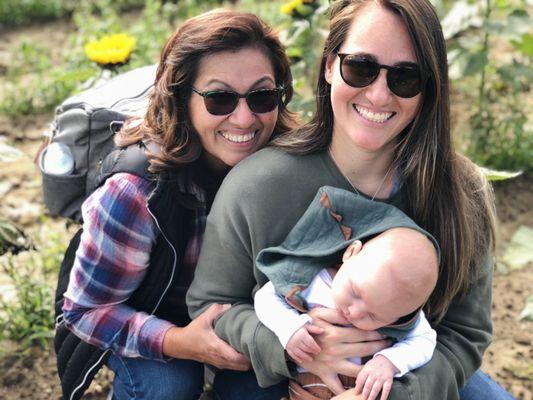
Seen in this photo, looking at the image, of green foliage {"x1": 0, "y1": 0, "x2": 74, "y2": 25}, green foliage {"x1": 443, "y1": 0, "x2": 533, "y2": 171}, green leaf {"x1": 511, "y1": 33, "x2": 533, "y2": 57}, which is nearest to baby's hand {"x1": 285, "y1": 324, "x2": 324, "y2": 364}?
green foliage {"x1": 443, "y1": 0, "x2": 533, "y2": 171}

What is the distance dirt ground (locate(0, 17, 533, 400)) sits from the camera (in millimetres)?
3162

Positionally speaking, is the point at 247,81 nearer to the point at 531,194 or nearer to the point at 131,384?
the point at 131,384

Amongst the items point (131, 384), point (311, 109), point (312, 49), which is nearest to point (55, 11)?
point (312, 49)

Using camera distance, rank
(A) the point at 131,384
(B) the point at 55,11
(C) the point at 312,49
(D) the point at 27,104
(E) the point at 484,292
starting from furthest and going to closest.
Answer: (B) the point at 55,11 → (D) the point at 27,104 → (C) the point at 312,49 → (A) the point at 131,384 → (E) the point at 484,292

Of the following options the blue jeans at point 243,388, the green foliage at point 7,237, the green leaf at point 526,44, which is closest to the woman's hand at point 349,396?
the blue jeans at point 243,388

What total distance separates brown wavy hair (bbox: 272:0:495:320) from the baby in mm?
159

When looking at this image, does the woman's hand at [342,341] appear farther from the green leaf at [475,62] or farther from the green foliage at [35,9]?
the green foliage at [35,9]

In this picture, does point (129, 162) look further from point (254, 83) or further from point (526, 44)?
point (526, 44)

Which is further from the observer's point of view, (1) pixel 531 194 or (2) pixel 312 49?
(1) pixel 531 194

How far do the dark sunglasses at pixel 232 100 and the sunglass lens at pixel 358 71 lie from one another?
13.0 inches

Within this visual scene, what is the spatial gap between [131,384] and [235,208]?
720 mm

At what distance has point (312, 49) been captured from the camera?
13.2 feet

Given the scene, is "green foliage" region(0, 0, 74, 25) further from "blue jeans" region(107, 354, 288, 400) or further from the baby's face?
the baby's face

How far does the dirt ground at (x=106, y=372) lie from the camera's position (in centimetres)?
316
